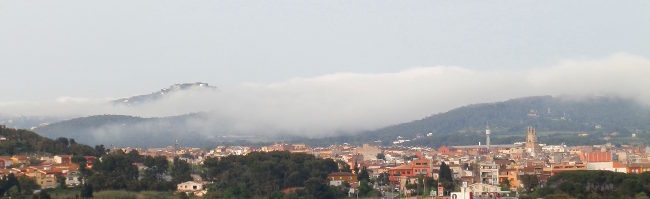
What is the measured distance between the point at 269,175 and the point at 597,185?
15.8m

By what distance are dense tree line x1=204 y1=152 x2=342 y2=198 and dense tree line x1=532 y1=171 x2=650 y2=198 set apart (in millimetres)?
10354

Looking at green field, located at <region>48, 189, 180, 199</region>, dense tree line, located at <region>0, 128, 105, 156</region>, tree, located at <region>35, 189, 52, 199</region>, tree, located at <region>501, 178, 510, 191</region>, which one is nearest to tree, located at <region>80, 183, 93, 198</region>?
green field, located at <region>48, 189, 180, 199</region>

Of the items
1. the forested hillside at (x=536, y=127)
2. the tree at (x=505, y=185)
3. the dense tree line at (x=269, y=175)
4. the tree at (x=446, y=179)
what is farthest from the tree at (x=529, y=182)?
the forested hillside at (x=536, y=127)

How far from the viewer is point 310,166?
6206 centimetres

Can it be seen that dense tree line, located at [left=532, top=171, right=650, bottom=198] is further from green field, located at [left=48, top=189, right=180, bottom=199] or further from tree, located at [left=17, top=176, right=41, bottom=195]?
tree, located at [left=17, top=176, right=41, bottom=195]

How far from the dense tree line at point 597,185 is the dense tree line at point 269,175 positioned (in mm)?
10354

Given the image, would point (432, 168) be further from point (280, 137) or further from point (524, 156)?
point (280, 137)

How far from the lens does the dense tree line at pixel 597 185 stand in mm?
47250

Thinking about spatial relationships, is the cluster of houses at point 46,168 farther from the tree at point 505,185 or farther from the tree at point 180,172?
the tree at point 505,185

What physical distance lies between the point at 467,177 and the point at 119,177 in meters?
22.4

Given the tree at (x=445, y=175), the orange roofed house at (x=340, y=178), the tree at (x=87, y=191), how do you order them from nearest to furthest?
the tree at (x=87, y=191) < the orange roofed house at (x=340, y=178) < the tree at (x=445, y=175)

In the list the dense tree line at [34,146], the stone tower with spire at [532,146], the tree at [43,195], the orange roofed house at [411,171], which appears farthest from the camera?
the stone tower with spire at [532,146]

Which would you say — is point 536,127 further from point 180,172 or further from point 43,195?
point 43,195

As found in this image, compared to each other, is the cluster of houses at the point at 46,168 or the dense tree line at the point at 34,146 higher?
the dense tree line at the point at 34,146
